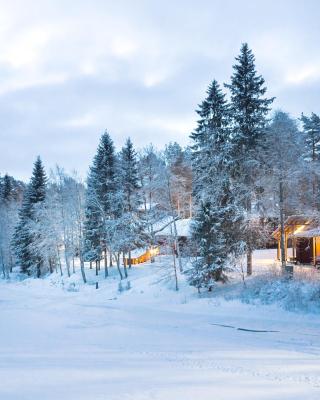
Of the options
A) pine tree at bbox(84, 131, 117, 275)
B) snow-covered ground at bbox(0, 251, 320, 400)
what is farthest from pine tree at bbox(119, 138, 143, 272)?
snow-covered ground at bbox(0, 251, 320, 400)

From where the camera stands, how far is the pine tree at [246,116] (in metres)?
30.2

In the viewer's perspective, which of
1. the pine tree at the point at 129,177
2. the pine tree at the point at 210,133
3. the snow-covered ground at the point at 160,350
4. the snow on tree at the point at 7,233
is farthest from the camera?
the snow on tree at the point at 7,233

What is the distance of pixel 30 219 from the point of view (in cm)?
5238

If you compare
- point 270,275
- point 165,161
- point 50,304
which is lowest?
point 50,304

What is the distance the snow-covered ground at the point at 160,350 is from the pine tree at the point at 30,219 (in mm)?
23287

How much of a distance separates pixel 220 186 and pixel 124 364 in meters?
20.2

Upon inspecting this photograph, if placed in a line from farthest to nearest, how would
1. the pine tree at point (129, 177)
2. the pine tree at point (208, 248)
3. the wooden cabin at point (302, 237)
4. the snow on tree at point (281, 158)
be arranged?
the pine tree at point (129, 177), the wooden cabin at point (302, 237), the snow on tree at point (281, 158), the pine tree at point (208, 248)

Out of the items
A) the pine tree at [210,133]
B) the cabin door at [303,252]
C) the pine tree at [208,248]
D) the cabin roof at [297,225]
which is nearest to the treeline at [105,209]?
the pine tree at [210,133]

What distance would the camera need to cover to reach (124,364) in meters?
11.8

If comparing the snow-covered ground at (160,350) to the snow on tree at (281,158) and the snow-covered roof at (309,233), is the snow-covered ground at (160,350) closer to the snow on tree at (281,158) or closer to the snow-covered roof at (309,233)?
the snow on tree at (281,158)

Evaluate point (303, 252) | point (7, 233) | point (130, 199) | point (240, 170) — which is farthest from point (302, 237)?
point (7, 233)

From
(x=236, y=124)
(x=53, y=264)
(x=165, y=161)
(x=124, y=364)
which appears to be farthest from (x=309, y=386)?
(x=53, y=264)

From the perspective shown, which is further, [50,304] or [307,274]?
[50,304]

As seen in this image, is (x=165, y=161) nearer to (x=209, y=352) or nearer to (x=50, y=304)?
(x=50, y=304)
